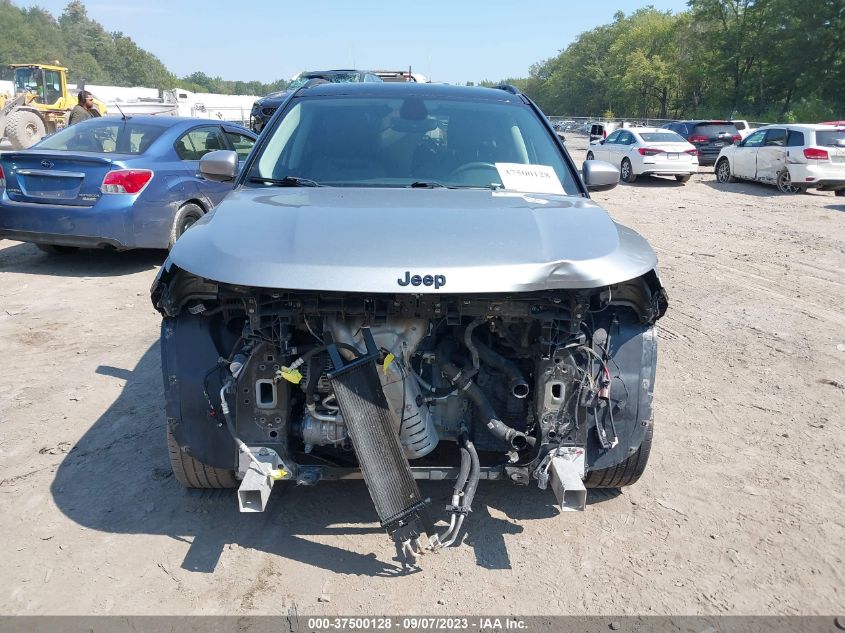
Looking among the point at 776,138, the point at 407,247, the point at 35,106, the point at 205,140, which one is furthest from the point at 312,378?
the point at 35,106

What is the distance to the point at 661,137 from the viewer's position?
18781mm

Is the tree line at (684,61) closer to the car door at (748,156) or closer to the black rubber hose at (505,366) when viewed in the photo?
the black rubber hose at (505,366)

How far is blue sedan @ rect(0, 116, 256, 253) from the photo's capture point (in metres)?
6.94

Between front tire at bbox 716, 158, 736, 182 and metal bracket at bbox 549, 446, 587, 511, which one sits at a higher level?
front tire at bbox 716, 158, 736, 182

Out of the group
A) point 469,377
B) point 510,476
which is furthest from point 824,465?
point 469,377

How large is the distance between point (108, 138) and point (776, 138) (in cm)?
1529

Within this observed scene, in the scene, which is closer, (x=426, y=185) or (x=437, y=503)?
(x=437, y=503)

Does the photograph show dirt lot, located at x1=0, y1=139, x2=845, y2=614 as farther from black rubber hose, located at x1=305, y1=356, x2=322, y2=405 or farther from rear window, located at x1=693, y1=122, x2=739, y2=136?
rear window, located at x1=693, y1=122, x2=739, y2=136

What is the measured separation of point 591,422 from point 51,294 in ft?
19.2

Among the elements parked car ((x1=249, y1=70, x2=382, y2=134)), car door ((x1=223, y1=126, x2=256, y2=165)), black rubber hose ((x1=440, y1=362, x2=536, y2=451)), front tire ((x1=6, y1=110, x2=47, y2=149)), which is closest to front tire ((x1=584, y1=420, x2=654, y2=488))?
black rubber hose ((x1=440, y1=362, x2=536, y2=451))

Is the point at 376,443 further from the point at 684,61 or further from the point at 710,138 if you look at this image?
the point at 684,61

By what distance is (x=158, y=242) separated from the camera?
287 inches

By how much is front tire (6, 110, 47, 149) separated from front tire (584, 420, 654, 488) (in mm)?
20705

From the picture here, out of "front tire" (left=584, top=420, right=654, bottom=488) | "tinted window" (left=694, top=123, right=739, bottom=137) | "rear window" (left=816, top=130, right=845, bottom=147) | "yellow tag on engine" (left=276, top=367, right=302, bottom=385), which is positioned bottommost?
"front tire" (left=584, top=420, right=654, bottom=488)
